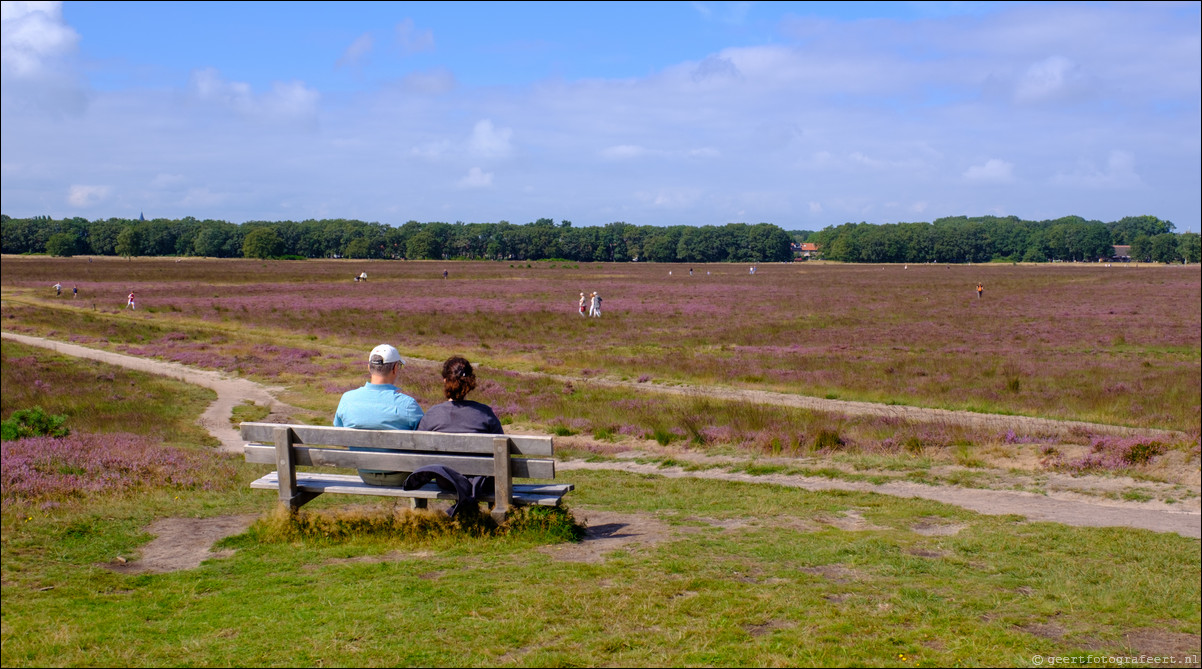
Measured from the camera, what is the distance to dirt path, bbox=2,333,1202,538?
1044 centimetres

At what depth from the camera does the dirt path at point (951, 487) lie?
10.4 meters

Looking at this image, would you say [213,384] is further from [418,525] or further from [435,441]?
[435,441]

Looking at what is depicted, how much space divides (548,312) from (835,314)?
16141mm

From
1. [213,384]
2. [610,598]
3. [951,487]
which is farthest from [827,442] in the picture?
[213,384]

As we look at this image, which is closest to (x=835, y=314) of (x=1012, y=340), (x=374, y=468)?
(x=1012, y=340)

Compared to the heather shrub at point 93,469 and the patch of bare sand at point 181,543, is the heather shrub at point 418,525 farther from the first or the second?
the heather shrub at point 93,469

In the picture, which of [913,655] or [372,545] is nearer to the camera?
[913,655]

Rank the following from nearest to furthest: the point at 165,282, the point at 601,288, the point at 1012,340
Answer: the point at 1012,340 → the point at 601,288 → the point at 165,282

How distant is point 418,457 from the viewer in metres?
7.66

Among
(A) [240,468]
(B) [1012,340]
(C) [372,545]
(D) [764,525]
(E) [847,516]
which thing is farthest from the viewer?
(B) [1012,340]

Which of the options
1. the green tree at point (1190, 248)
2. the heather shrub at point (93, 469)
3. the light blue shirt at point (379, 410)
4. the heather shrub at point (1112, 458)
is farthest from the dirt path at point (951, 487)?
the green tree at point (1190, 248)

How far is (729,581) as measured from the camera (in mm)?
6516

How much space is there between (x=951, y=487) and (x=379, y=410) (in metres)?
8.21

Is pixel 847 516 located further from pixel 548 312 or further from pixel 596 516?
pixel 548 312
